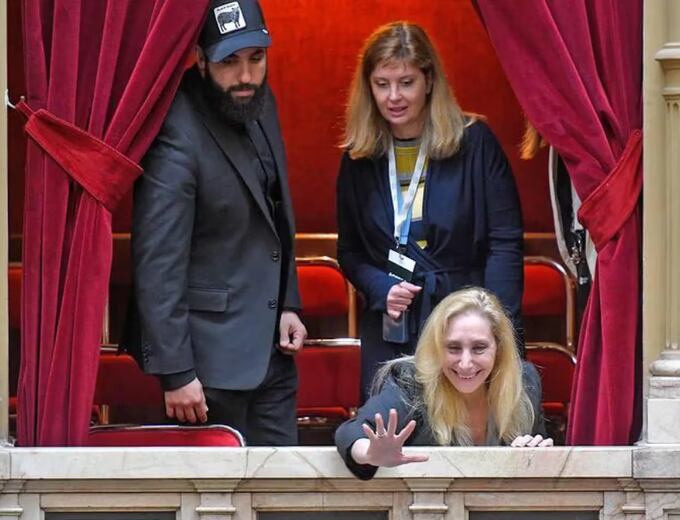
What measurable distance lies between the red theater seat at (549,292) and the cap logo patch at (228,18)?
7.83 ft

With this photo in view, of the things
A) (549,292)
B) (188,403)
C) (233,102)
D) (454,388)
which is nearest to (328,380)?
(549,292)

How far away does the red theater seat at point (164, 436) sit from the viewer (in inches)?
282

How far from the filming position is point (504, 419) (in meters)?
6.90

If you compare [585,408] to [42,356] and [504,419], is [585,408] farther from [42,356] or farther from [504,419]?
[42,356]

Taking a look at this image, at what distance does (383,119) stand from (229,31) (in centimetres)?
72

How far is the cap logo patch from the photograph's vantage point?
7.22 m

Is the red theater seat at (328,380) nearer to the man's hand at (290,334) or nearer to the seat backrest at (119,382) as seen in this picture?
the seat backrest at (119,382)

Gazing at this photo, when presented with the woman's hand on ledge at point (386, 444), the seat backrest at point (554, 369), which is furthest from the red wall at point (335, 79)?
the woman's hand on ledge at point (386, 444)

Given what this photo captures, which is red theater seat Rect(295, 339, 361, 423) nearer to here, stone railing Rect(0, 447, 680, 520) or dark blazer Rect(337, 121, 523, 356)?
dark blazer Rect(337, 121, 523, 356)

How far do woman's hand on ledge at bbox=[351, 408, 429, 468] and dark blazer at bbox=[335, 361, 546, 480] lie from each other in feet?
0.22

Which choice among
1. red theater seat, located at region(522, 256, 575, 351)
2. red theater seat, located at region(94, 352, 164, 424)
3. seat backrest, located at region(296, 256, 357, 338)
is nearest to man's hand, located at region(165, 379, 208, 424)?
red theater seat, located at region(94, 352, 164, 424)

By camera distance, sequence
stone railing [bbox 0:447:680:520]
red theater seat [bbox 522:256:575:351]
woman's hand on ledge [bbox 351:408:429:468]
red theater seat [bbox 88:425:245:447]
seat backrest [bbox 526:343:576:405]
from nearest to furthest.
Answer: woman's hand on ledge [bbox 351:408:429:468] → stone railing [bbox 0:447:680:520] → red theater seat [bbox 88:425:245:447] → seat backrest [bbox 526:343:576:405] → red theater seat [bbox 522:256:575:351]

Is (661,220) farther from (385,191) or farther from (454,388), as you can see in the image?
(385,191)

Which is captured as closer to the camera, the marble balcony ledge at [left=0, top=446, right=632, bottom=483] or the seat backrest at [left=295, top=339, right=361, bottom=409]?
the marble balcony ledge at [left=0, top=446, right=632, bottom=483]
